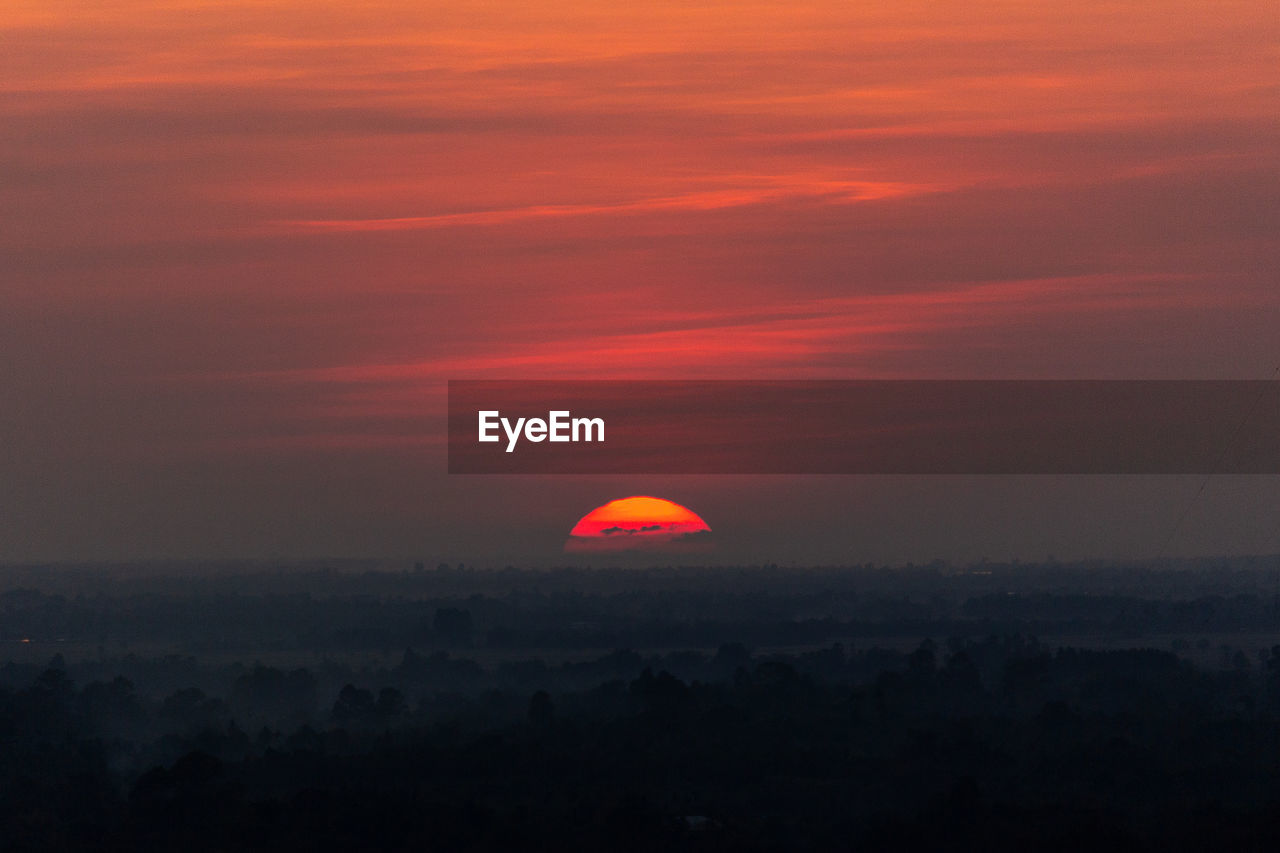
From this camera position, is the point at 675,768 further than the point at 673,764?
No

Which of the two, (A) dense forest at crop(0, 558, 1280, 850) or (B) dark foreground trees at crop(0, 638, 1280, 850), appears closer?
(B) dark foreground trees at crop(0, 638, 1280, 850)

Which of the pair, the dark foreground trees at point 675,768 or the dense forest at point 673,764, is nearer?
the dark foreground trees at point 675,768

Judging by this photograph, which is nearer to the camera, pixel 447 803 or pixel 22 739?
pixel 447 803

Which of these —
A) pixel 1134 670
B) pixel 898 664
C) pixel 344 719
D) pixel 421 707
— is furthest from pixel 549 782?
pixel 898 664

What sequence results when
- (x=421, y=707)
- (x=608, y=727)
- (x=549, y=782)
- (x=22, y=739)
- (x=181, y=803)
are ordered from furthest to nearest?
1. (x=421, y=707)
2. (x=608, y=727)
3. (x=22, y=739)
4. (x=549, y=782)
5. (x=181, y=803)

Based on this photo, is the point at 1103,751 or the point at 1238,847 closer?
the point at 1238,847

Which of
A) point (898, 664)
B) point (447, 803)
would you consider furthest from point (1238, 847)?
point (898, 664)

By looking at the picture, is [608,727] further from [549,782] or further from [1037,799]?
[1037,799]

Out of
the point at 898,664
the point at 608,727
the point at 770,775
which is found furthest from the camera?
the point at 898,664

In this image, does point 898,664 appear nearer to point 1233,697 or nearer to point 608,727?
point 1233,697
